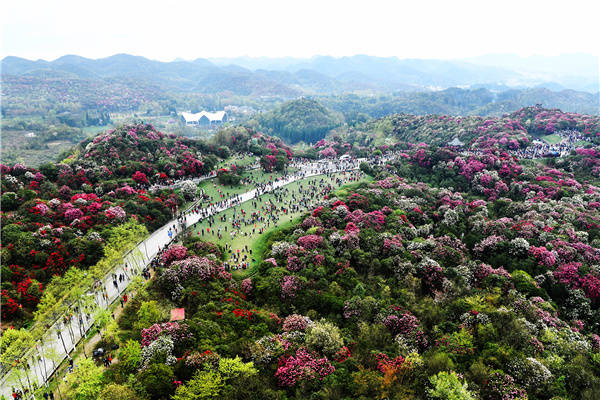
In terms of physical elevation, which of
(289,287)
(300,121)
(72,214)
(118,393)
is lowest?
(289,287)

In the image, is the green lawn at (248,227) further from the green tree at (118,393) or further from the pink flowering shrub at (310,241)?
the green tree at (118,393)

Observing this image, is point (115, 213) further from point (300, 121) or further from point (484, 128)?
point (300, 121)

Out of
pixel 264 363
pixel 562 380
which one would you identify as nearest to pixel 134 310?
pixel 264 363

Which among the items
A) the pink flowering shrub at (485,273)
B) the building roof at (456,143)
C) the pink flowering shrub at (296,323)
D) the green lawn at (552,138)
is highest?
the green lawn at (552,138)

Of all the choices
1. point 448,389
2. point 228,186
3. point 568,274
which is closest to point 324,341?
point 448,389

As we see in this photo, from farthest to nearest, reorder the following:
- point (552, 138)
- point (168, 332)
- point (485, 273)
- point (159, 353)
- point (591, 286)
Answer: point (552, 138), point (485, 273), point (591, 286), point (168, 332), point (159, 353)

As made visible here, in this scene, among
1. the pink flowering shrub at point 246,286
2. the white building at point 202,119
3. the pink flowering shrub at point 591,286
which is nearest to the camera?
the pink flowering shrub at point 246,286

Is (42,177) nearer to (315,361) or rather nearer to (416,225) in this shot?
(315,361)

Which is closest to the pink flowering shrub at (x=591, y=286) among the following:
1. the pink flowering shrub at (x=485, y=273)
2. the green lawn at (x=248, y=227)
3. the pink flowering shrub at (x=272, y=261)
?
the pink flowering shrub at (x=485, y=273)
